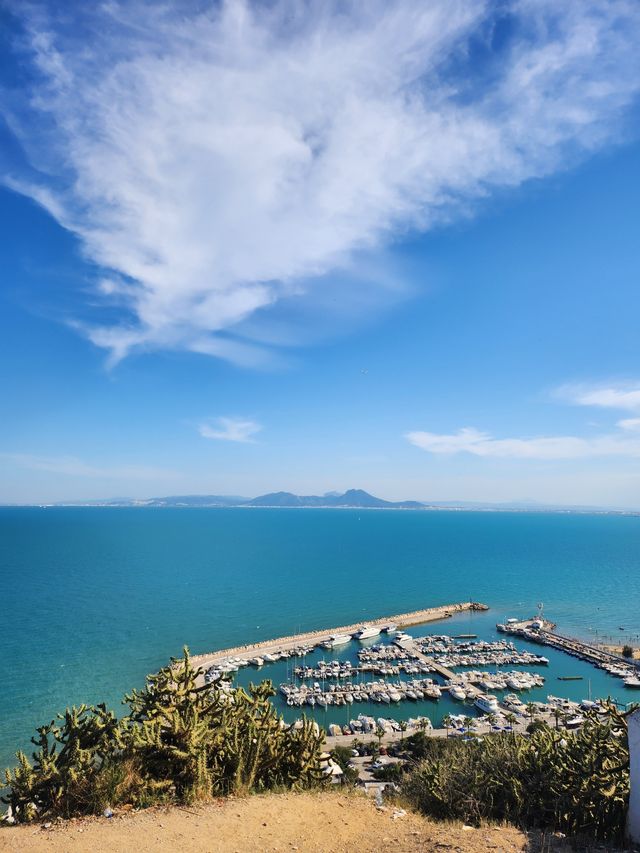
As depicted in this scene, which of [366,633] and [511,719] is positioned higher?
[511,719]

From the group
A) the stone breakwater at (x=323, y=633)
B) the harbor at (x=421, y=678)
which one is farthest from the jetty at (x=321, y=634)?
the harbor at (x=421, y=678)

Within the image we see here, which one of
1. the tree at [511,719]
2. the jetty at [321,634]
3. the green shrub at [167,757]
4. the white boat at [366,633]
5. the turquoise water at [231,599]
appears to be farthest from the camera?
the white boat at [366,633]

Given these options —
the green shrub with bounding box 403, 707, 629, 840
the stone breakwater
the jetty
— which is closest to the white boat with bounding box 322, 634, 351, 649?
the jetty

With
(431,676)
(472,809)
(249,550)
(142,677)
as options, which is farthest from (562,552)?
(472,809)

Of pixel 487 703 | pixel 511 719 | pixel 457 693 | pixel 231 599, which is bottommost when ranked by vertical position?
pixel 231 599

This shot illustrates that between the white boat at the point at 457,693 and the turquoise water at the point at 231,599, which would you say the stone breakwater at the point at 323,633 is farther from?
the white boat at the point at 457,693

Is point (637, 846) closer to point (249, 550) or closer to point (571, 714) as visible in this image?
point (571, 714)

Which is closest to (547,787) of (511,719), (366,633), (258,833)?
(258,833)

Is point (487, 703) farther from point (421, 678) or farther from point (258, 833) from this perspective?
point (258, 833)
